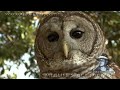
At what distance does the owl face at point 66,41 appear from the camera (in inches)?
144

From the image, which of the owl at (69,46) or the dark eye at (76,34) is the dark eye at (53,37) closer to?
the owl at (69,46)

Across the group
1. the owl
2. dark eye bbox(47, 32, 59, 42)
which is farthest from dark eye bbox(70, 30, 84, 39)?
dark eye bbox(47, 32, 59, 42)

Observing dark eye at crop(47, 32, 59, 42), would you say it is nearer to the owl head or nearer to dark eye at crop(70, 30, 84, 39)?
the owl head

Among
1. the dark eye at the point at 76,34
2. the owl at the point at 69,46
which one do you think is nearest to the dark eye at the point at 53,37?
the owl at the point at 69,46

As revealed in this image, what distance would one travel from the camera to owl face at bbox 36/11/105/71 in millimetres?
3660

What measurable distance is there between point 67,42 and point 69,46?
0.10 feet

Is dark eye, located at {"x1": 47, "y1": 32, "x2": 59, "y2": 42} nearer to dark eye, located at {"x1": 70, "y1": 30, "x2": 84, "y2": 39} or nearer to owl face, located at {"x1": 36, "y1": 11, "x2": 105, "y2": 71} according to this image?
owl face, located at {"x1": 36, "y1": 11, "x2": 105, "y2": 71}

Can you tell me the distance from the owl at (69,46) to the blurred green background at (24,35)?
156 millimetres

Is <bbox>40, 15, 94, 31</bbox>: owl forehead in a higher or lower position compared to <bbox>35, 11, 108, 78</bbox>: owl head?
higher

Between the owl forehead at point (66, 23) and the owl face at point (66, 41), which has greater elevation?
the owl forehead at point (66, 23)

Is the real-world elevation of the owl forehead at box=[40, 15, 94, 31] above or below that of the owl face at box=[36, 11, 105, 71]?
above

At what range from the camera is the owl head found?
3.66 m
